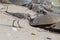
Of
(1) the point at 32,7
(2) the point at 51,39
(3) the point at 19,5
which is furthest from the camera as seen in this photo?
(3) the point at 19,5

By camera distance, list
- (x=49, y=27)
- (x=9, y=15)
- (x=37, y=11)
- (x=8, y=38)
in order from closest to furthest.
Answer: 1. (x=8, y=38)
2. (x=49, y=27)
3. (x=9, y=15)
4. (x=37, y=11)

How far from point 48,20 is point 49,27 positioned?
200mm

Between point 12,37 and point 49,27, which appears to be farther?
point 49,27

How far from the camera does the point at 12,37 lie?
394 cm

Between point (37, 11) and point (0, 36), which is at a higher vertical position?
point (0, 36)

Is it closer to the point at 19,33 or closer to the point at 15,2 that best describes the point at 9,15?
the point at 19,33

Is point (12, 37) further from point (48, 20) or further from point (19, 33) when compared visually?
point (48, 20)

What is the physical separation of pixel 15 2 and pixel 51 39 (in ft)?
18.3

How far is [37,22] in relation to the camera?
5398mm

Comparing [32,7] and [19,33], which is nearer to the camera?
[19,33]

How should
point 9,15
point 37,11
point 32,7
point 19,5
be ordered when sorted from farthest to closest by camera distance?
point 19,5 < point 32,7 < point 37,11 < point 9,15

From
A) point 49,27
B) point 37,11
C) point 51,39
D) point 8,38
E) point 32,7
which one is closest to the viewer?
point 8,38

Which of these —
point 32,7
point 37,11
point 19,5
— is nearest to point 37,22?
point 37,11

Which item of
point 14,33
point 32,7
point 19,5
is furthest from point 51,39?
point 19,5
